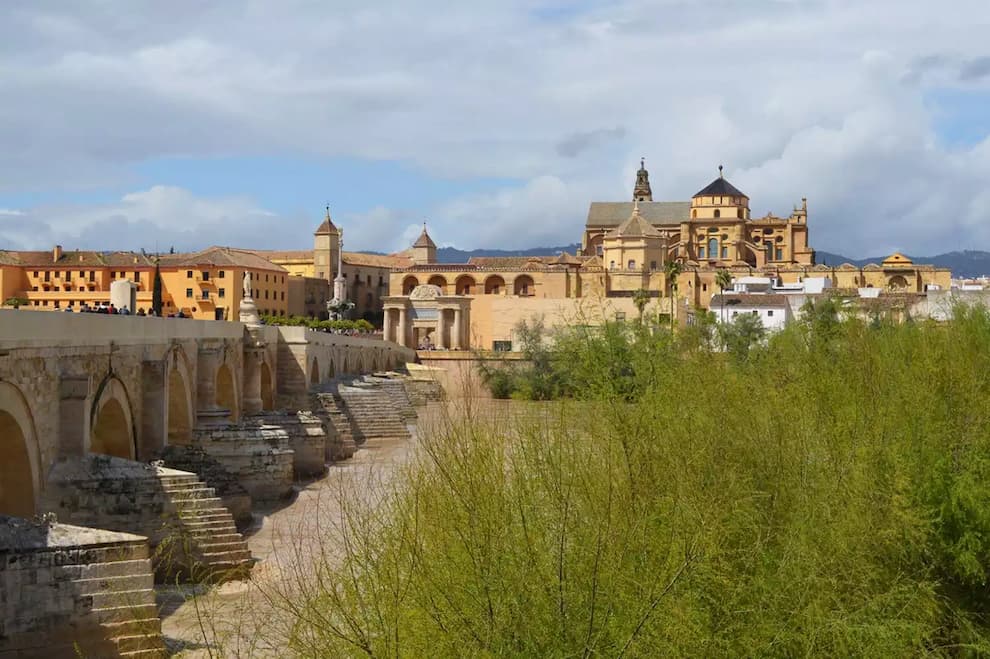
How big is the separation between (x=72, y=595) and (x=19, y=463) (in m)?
2.89

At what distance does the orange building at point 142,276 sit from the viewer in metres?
58.8

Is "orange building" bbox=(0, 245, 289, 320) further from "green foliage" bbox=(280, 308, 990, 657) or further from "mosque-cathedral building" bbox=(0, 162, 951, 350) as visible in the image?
"green foliage" bbox=(280, 308, 990, 657)

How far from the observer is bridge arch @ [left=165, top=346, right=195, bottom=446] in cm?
2144

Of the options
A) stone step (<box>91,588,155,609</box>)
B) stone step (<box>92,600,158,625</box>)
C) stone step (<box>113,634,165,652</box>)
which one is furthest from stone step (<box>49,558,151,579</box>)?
stone step (<box>113,634,165,652</box>)

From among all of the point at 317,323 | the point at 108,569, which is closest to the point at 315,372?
the point at 317,323

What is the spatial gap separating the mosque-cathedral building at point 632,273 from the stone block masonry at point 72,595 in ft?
170

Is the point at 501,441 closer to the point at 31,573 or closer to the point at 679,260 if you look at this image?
the point at 31,573

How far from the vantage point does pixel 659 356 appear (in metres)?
14.0

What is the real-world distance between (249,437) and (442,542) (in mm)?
15978

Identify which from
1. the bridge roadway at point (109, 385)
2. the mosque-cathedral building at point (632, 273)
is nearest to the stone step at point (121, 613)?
the bridge roadway at point (109, 385)

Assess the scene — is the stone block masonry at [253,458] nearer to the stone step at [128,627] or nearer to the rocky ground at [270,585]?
the rocky ground at [270,585]

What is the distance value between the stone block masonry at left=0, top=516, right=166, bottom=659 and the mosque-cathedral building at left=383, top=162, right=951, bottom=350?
2035 inches

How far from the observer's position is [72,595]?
35.2 feet

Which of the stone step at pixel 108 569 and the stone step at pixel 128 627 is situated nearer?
the stone step at pixel 128 627
